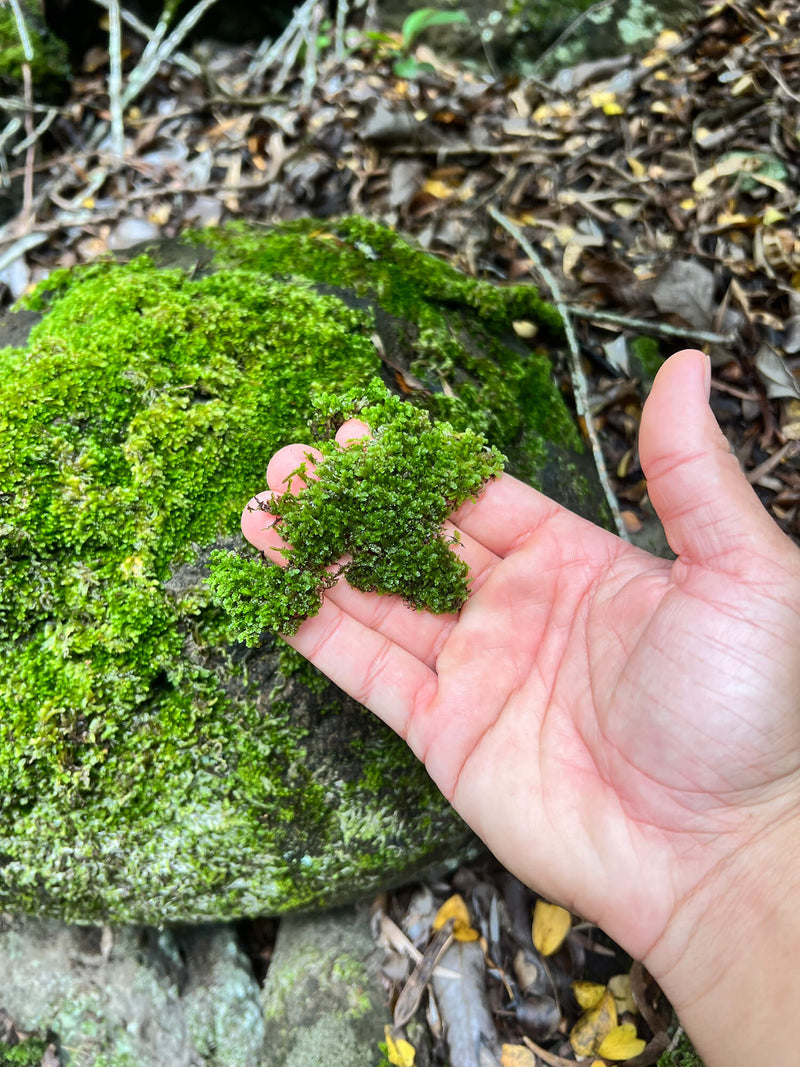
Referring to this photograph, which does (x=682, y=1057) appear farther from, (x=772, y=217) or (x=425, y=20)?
(x=425, y=20)

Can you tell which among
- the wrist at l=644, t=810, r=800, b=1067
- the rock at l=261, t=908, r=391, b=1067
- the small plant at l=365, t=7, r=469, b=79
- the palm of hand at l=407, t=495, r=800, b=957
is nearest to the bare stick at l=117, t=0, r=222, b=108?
the small plant at l=365, t=7, r=469, b=79

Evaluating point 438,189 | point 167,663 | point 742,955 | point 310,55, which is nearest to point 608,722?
point 742,955

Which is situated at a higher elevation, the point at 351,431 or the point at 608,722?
the point at 351,431

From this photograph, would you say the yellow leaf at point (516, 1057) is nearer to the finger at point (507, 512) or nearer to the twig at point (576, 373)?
the finger at point (507, 512)

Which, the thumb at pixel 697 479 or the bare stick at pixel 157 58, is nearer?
the thumb at pixel 697 479

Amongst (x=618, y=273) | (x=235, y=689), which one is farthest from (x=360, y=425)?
(x=618, y=273)

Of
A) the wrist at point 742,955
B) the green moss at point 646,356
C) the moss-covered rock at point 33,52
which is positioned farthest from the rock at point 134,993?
the moss-covered rock at point 33,52

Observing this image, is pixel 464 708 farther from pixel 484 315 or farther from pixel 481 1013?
pixel 484 315
